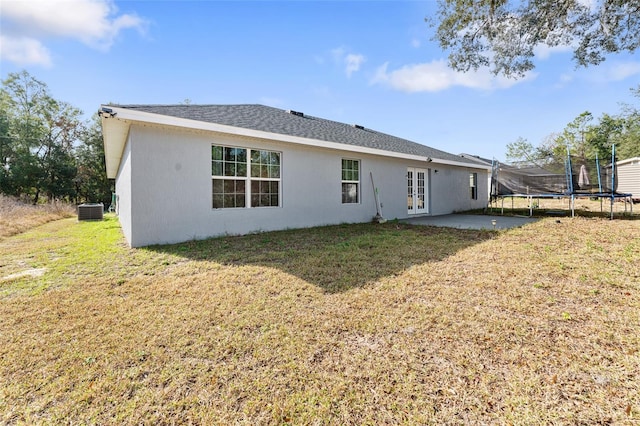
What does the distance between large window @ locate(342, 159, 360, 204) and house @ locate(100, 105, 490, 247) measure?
3 centimetres

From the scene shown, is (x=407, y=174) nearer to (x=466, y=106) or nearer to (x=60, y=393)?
(x=466, y=106)

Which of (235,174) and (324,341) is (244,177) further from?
(324,341)

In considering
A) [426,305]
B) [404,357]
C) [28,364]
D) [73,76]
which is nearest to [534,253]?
[426,305]

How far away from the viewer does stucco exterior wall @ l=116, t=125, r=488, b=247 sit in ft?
19.1

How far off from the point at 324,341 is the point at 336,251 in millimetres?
3103

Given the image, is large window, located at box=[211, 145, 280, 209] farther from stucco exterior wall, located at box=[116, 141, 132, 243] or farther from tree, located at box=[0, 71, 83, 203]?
tree, located at box=[0, 71, 83, 203]

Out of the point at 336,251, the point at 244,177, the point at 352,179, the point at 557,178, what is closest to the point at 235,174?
the point at 244,177

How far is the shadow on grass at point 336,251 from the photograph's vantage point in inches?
164

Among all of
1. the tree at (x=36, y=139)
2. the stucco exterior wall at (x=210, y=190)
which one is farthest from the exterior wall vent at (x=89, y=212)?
the tree at (x=36, y=139)

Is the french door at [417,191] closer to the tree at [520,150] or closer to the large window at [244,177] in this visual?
the large window at [244,177]

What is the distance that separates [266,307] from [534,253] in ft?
15.5

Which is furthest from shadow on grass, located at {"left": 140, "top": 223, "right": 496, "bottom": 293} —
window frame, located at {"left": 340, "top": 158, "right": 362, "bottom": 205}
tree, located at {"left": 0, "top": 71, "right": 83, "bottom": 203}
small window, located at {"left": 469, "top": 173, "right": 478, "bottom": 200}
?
tree, located at {"left": 0, "top": 71, "right": 83, "bottom": 203}

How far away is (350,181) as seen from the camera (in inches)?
377

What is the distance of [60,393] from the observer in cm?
181
